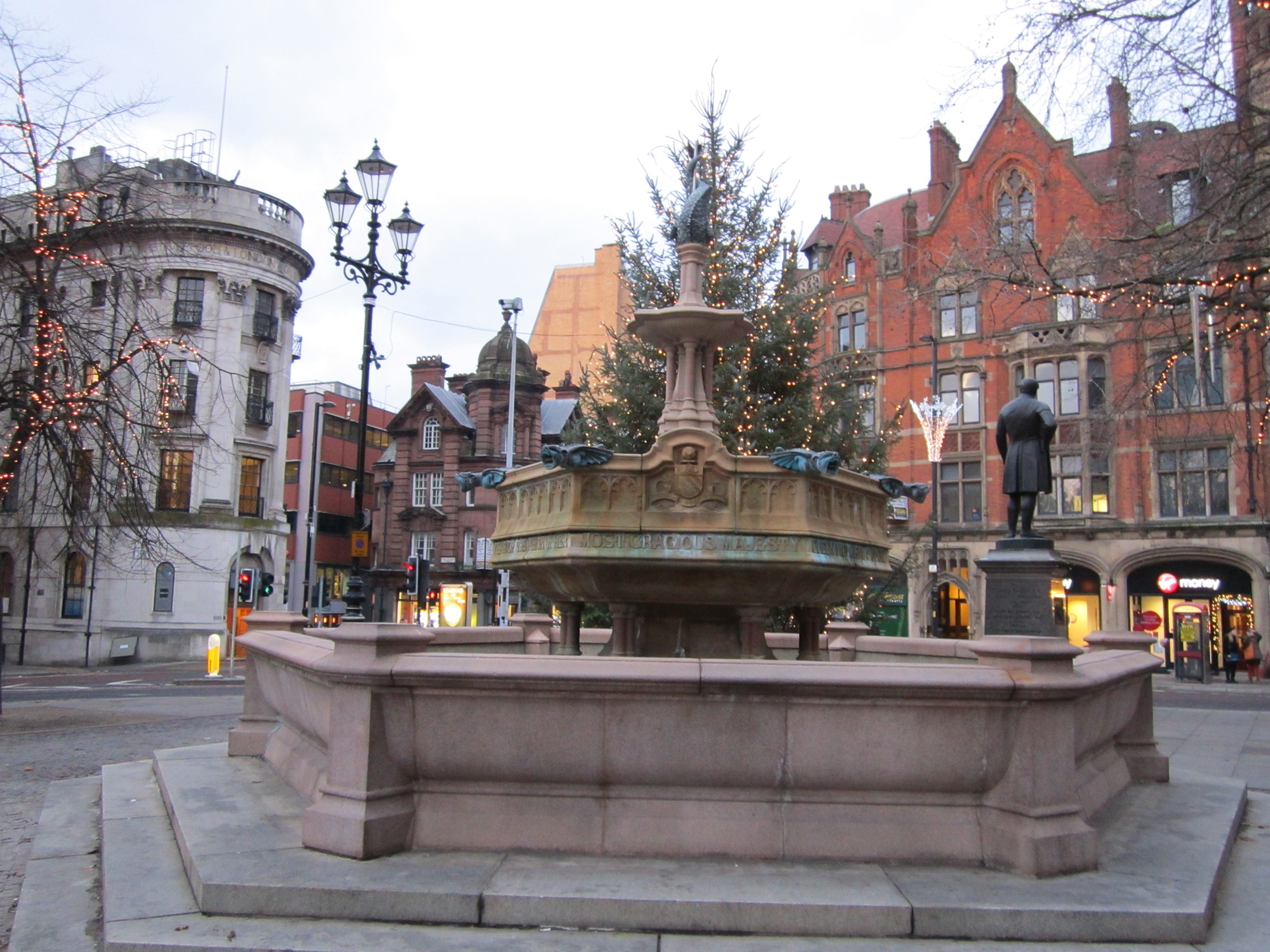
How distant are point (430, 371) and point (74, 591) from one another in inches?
971

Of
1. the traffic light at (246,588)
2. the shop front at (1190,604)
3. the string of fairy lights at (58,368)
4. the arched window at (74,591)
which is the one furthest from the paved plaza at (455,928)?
the arched window at (74,591)

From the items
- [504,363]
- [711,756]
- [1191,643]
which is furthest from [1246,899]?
[504,363]

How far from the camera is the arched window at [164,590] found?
36.8 metres

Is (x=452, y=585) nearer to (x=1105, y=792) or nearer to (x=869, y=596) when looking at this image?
(x=869, y=596)

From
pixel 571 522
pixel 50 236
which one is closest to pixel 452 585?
pixel 50 236

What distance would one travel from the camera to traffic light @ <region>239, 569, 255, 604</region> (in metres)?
27.3

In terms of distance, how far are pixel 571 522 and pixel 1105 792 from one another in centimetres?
418

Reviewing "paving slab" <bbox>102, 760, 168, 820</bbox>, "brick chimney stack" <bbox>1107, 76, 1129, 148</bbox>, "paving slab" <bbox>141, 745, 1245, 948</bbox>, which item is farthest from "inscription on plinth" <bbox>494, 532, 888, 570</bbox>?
"brick chimney stack" <bbox>1107, 76, 1129, 148</bbox>

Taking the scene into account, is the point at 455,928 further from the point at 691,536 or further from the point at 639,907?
the point at 691,536

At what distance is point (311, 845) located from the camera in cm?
525

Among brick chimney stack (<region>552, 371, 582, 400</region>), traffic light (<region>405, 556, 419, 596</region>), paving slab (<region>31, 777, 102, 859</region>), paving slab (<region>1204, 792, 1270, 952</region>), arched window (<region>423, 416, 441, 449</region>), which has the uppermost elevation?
brick chimney stack (<region>552, 371, 582, 400</region>)

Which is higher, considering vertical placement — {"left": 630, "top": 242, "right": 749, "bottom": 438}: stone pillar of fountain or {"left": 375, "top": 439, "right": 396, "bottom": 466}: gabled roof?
{"left": 375, "top": 439, "right": 396, "bottom": 466}: gabled roof

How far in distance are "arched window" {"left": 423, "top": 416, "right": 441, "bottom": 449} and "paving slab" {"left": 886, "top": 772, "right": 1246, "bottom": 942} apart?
51.0 m

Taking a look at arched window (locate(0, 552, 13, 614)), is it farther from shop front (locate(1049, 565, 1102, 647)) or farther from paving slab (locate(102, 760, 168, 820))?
shop front (locate(1049, 565, 1102, 647))
